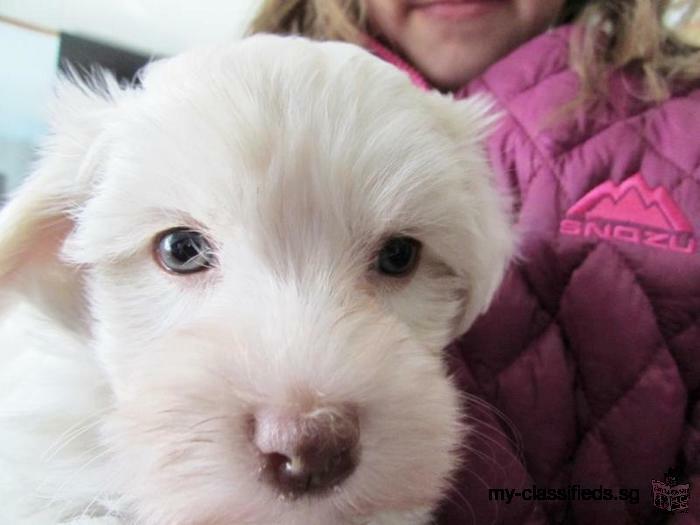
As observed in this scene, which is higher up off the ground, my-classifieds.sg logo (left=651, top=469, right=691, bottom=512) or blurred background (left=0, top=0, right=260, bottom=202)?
blurred background (left=0, top=0, right=260, bottom=202)

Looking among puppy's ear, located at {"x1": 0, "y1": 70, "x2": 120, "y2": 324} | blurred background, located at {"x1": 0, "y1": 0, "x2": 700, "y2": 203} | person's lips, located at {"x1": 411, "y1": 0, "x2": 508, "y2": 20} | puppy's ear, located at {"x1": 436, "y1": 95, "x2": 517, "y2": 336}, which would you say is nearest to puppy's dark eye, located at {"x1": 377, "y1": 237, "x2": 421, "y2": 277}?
puppy's ear, located at {"x1": 436, "y1": 95, "x2": 517, "y2": 336}

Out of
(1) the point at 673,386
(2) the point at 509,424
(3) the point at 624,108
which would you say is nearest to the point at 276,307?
(2) the point at 509,424

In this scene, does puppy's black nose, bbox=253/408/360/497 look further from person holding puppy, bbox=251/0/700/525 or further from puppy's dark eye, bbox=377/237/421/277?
person holding puppy, bbox=251/0/700/525

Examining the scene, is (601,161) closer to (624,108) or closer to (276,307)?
(624,108)

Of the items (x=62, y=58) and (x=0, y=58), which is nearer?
(x=62, y=58)

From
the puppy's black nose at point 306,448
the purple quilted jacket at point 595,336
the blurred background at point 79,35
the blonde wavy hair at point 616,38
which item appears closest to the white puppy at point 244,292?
the puppy's black nose at point 306,448

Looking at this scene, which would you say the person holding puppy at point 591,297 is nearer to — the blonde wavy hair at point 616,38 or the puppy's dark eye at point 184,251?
the blonde wavy hair at point 616,38
